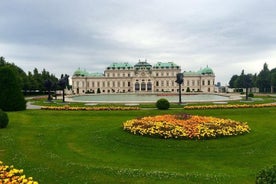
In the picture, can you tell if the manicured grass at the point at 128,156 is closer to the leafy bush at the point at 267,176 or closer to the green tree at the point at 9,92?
the leafy bush at the point at 267,176

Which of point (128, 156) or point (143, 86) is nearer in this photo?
point (128, 156)

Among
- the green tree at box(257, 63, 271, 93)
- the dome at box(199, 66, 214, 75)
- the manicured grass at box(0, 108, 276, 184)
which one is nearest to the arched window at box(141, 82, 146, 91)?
the dome at box(199, 66, 214, 75)

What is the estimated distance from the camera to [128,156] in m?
12.6

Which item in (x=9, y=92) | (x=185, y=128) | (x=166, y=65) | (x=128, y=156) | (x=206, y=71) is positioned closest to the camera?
(x=128, y=156)

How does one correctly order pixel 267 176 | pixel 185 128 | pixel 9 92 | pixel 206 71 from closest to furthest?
pixel 267 176 < pixel 185 128 < pixel 9 92 < pixel 206 71

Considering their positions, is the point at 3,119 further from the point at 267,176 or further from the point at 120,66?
the point at 120,66

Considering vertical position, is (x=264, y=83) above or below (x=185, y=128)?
above

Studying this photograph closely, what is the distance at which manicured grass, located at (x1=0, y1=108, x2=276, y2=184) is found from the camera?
947cm

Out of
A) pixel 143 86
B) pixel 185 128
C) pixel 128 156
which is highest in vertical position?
pixel 143 86

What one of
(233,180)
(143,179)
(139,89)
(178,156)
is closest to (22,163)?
(143,179)

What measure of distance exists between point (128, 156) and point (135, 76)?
129 metres

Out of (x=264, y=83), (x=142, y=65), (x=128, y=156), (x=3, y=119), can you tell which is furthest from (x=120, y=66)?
(x=128, y=156)

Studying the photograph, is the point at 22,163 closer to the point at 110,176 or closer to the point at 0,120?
the point at 110,176

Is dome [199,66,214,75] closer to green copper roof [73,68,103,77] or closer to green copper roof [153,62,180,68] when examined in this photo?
green copper roof [153,62,180,68]
